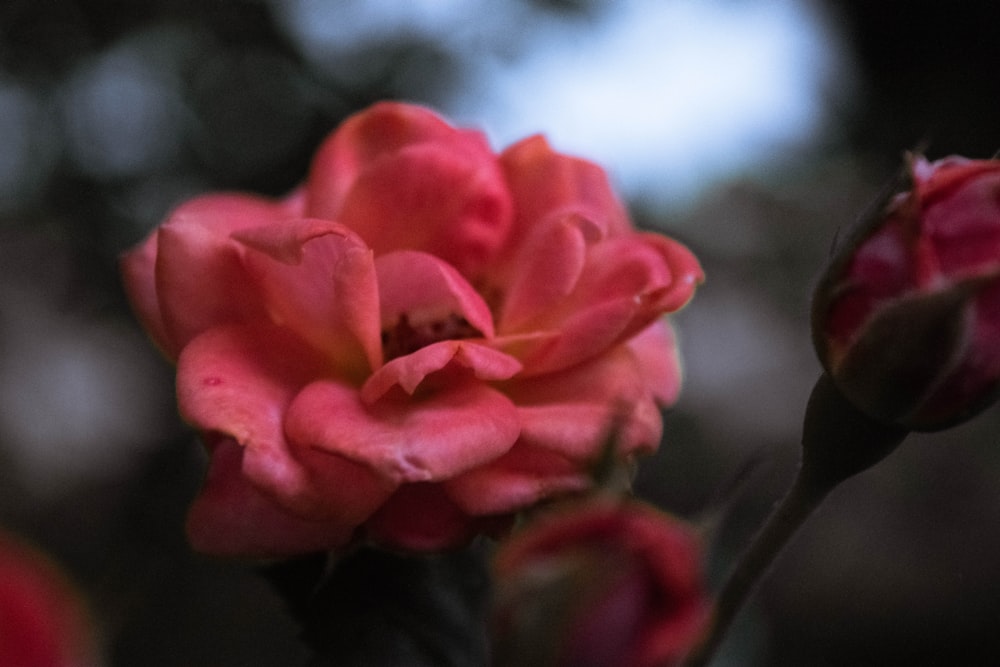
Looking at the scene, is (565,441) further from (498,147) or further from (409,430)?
(498,147)

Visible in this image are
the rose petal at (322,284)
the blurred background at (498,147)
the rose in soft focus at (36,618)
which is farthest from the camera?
the blurred background at (498,147)

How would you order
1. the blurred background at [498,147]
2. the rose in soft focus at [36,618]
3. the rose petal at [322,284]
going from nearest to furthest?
the rose in soft focus at [36,618] < the rose petal at [322,284] < the blurred background at [498,147]

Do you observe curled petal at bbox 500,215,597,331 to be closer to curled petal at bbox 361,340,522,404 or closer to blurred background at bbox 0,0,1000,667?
curled petal at bbox 361,340,522,404

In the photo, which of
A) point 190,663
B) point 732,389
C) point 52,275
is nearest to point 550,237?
point 190,663

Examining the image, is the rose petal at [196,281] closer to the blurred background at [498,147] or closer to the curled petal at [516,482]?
the curled petal at [516,482]

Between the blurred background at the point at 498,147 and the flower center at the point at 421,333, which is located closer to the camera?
the flower center at the point at 421,333

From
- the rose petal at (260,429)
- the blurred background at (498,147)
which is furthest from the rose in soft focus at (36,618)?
the blurred background at (498,147)

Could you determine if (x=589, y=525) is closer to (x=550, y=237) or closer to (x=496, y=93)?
(x=550, y=237)

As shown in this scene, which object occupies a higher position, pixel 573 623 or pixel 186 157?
pixel 573 623
